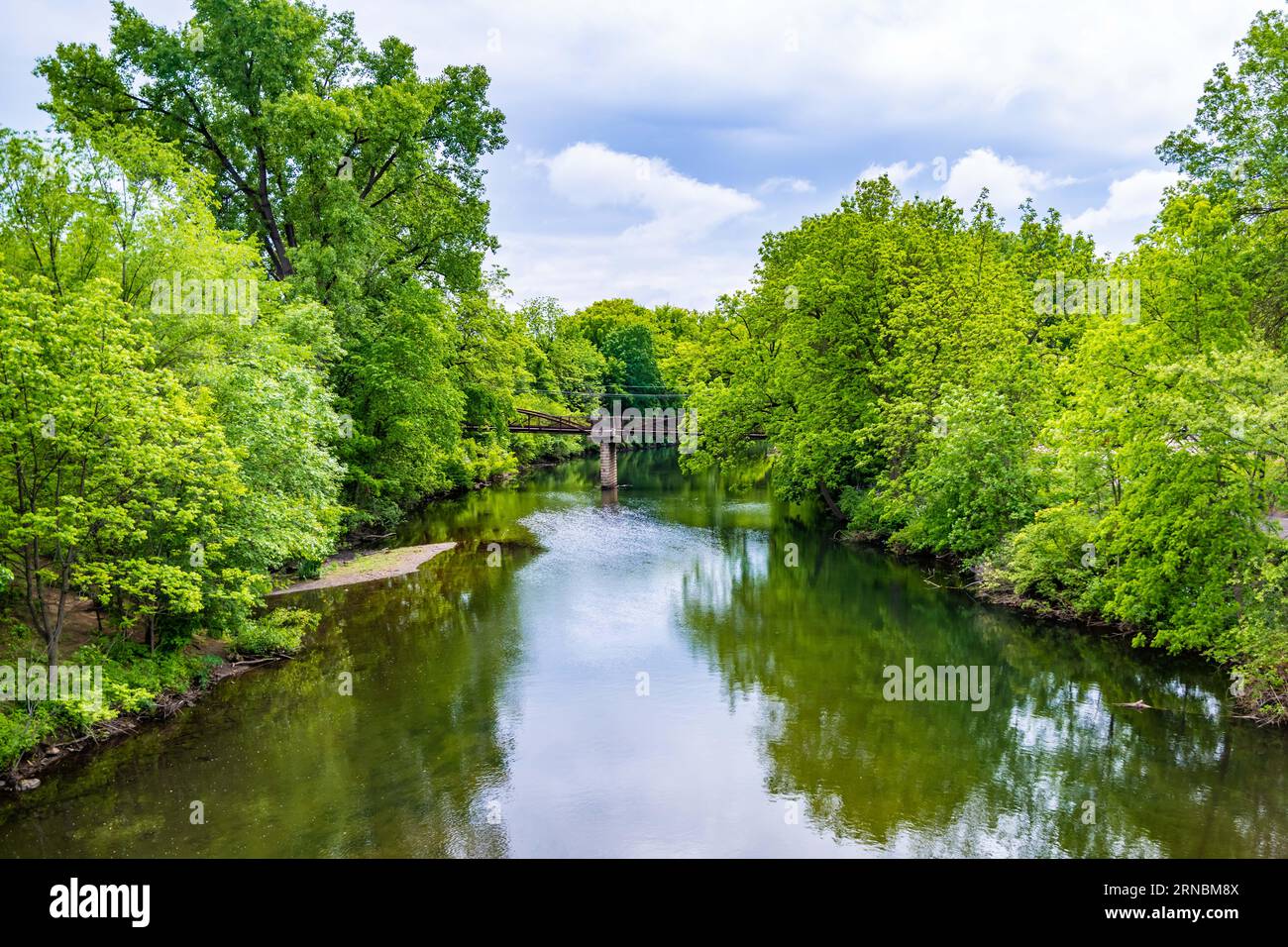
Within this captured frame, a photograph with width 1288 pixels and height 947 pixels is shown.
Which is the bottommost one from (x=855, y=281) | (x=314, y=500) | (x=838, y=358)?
(x=314, y=500)

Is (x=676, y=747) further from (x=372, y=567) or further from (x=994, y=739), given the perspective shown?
(x=372, y=567)

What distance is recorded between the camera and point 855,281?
28.4 m

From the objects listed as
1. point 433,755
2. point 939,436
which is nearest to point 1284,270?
point 939,436

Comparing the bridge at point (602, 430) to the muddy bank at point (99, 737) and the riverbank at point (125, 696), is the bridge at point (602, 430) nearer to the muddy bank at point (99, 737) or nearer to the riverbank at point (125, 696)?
the riverbank at point (125, 696)

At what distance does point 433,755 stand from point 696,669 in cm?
621

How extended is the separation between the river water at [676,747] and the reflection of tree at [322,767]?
0.05m

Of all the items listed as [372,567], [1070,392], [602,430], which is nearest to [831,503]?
[1070,392]

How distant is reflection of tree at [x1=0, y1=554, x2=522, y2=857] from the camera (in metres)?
10.1

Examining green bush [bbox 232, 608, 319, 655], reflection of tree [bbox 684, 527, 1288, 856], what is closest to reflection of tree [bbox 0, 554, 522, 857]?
green bush [bbox 232, 608, 319, 655]

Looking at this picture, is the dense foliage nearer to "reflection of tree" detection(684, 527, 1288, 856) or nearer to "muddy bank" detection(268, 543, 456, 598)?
"reflection of tree" detection(684, 527, 1288, 856)

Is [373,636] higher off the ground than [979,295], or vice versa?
[979,295]

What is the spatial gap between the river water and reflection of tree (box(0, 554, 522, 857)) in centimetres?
5

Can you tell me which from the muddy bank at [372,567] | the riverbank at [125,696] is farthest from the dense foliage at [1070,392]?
the riverbank at [125,696]
